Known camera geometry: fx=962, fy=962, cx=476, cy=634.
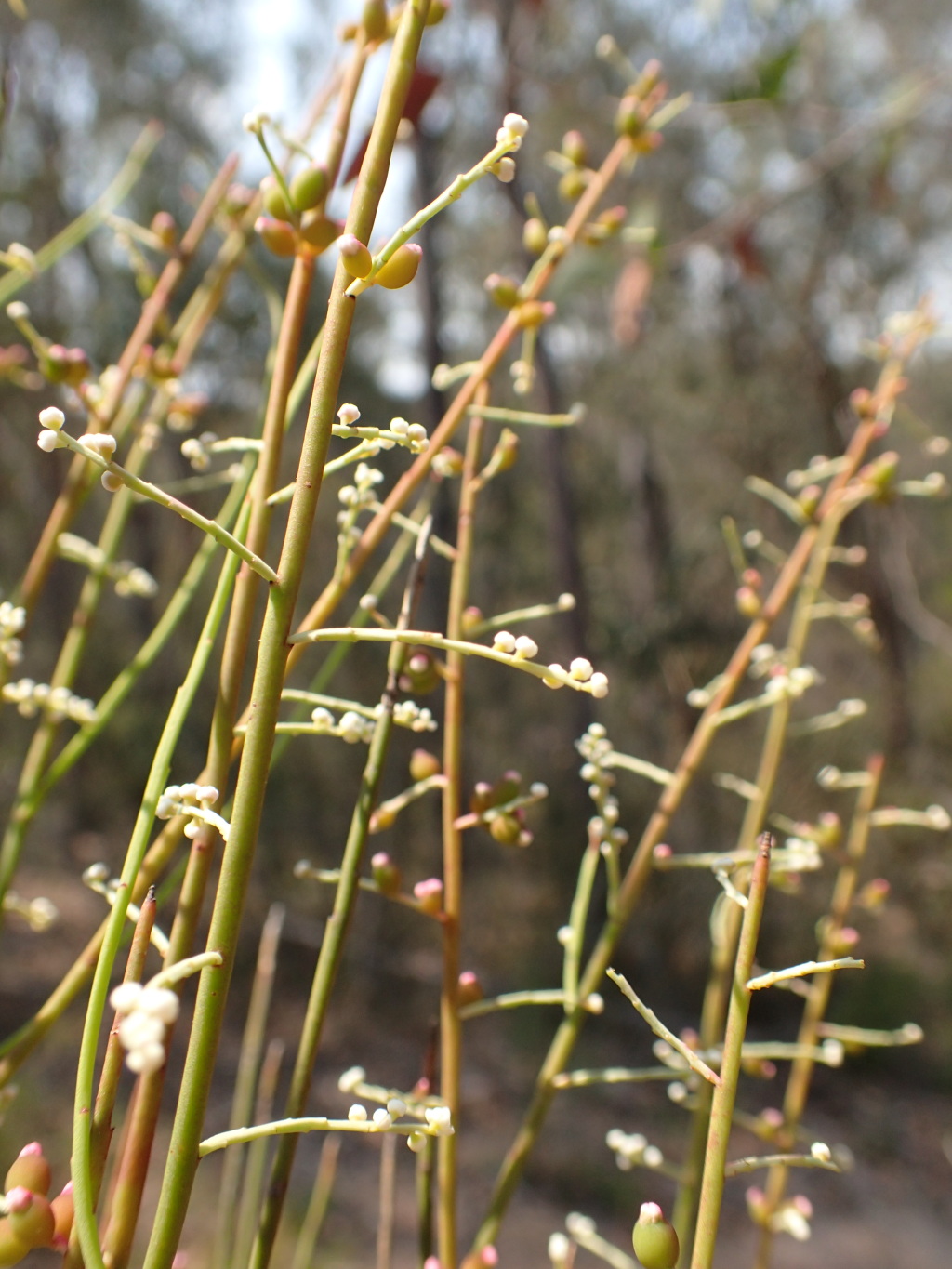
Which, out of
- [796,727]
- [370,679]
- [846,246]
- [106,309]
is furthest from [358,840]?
[846,246]

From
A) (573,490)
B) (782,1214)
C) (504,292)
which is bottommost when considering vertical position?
(782,1214)

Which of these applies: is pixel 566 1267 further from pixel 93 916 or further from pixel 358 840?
pixel 93 916

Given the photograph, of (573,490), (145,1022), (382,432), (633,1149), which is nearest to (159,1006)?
(145,1022)

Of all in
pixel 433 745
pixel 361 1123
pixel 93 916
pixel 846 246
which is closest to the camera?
pixel 361 1123

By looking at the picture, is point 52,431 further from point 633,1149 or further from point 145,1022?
point 633,1149

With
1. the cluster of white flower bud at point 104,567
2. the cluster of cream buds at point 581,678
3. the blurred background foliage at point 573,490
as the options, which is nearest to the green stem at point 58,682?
the cluster of white flower bud at point 104,567

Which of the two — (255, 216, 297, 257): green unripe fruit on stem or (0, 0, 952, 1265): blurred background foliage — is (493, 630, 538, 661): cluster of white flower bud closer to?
(255, 216, 297, 257): green unripe fruit on stem
